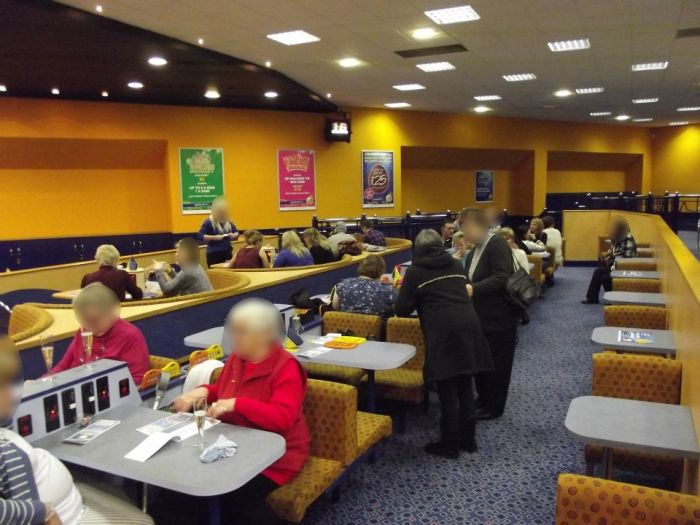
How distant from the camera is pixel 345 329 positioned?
431 centimetres

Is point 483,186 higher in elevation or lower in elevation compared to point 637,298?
higher

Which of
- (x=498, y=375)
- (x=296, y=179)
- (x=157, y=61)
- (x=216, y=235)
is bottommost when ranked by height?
(x=498, y=375)

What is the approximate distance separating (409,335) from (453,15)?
4.25 m

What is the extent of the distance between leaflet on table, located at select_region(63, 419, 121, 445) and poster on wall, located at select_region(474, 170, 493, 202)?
1550 centimetres

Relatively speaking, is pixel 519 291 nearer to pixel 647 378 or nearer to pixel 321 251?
pixel 647 378

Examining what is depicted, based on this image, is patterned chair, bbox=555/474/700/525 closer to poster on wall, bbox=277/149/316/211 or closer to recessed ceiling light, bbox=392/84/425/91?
recessed ceiling light, bbox=392/84/425/91

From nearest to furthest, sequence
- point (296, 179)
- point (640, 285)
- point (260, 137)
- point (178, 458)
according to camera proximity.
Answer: point (178, 458) → point (640, 285) → point (260, 137) → point (296, 179)

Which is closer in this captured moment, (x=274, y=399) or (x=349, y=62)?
(x=274, y=399)

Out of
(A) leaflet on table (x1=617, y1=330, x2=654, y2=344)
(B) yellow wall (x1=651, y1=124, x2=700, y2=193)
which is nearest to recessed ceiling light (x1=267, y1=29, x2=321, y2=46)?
(A) leaflet on table (x1=617, y1=330, x2=654, y2=344)

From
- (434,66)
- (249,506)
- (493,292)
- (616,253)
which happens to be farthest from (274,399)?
(434,66)

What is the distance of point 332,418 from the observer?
2.79 meters

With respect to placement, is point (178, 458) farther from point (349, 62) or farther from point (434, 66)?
point (434, 66)

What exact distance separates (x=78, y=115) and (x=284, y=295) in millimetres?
6064

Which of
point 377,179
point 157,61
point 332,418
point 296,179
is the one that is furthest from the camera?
point 377,179
